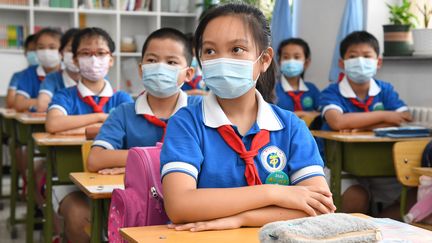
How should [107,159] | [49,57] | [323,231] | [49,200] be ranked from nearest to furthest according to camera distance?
1. [323,231]
2. [107,159]
3. [49,200]
4. [49,57]

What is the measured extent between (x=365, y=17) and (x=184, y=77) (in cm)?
289

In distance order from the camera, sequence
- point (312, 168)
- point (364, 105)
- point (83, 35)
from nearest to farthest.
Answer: point (312, 168) → point (83, 35) → point (364, 105)

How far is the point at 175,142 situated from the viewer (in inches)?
74.5

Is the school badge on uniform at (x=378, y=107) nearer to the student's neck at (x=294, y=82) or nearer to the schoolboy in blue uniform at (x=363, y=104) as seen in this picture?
the schoolboy in blue uniform at (x=363, y=104)

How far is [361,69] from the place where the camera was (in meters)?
4.51

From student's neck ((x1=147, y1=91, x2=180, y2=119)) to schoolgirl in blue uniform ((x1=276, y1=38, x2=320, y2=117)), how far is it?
250 centimetres

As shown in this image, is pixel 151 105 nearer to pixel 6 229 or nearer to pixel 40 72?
pixel 6 229

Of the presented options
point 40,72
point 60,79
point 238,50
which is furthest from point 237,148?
point 40,72

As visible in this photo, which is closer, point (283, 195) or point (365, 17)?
point (283, 195)

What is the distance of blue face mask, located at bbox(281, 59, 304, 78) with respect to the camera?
5605mm

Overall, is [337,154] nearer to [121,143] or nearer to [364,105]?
[364,105]

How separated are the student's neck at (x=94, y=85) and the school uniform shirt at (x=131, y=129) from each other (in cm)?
104

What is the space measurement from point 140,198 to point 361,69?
110 inches

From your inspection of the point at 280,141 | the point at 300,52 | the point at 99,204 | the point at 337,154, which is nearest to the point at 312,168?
the point at 280,141
